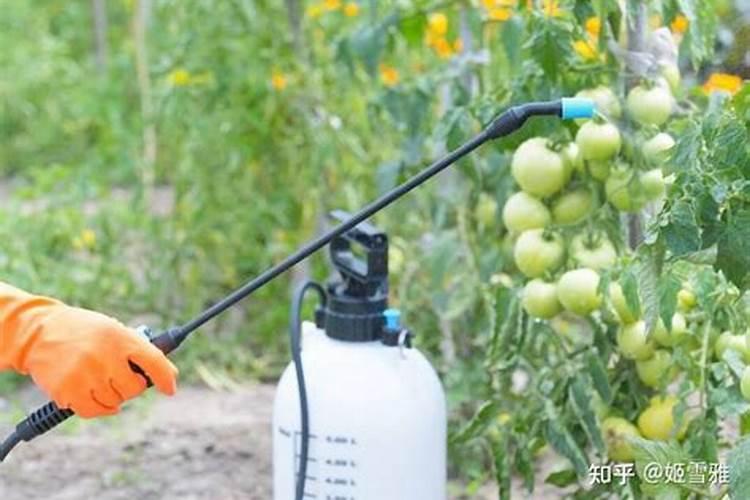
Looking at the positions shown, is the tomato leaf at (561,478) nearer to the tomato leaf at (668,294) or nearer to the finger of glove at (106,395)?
the tomato leaf at (668,294)

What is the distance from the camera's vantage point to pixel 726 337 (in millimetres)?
2068

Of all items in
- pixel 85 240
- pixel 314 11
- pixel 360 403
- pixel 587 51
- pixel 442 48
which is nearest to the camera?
pixel 360 403

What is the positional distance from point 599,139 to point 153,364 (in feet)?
2.25

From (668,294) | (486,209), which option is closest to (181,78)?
(486,209)

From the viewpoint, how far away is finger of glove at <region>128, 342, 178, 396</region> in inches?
72.6

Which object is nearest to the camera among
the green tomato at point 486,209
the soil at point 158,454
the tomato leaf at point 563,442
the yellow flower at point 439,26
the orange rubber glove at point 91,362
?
the orange rubber glove at point 91,362

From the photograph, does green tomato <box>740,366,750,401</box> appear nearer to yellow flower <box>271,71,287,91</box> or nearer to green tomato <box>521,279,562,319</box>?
green tomato <box>521,279,562,319</box>

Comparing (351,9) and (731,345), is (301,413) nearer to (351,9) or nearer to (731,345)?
(731,345)

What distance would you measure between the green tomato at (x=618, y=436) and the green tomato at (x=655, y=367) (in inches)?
2.7

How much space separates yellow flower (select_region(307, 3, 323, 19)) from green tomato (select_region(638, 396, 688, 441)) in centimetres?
155

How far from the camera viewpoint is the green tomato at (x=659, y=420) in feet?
7.27

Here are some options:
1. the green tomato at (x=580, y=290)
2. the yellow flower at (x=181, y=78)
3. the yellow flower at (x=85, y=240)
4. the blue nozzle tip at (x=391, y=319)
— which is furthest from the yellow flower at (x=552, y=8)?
the yellow flower at (x=85, y=240)

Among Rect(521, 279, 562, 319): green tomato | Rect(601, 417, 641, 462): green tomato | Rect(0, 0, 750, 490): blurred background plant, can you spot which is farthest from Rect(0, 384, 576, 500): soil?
Rect(521, 279, 562, 319): green tomato

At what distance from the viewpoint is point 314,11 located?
3516mm
